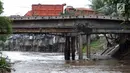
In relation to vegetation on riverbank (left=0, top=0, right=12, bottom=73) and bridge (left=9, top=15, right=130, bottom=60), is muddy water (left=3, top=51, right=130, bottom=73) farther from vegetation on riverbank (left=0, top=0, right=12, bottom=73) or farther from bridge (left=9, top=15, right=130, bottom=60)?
bridge (left=9, top=15, right=130, bottom=60)

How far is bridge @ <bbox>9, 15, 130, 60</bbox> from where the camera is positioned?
58.5 metres

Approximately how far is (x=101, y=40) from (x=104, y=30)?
125ft

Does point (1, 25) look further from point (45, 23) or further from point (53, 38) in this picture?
point (53, 38)

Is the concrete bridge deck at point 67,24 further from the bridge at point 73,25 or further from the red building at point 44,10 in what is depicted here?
the red building at point 44,10

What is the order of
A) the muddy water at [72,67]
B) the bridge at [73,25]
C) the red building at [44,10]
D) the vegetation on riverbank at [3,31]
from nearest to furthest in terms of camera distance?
the vegetation on riverbank at [3,31] → the muddy water at [72,67] → the bridge at [73,25] → the red building at [44,10]

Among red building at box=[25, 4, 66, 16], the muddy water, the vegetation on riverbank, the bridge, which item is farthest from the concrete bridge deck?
red building at box=[25, 4, 66, 16]

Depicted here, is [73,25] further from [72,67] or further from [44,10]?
[44,10]

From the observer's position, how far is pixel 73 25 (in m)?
58.8

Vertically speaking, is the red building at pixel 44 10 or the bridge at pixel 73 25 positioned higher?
the red building at pixel 44 10

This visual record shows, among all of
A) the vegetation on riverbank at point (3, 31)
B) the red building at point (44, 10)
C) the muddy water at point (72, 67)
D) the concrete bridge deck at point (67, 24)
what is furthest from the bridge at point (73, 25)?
the red building at point (44, 10)

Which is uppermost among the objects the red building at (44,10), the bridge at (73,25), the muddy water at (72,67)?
the red building at (44,10)

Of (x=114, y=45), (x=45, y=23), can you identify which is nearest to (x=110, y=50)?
(x=114, y=45)

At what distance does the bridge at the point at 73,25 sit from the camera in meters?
58.5

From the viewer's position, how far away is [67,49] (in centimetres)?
6303
